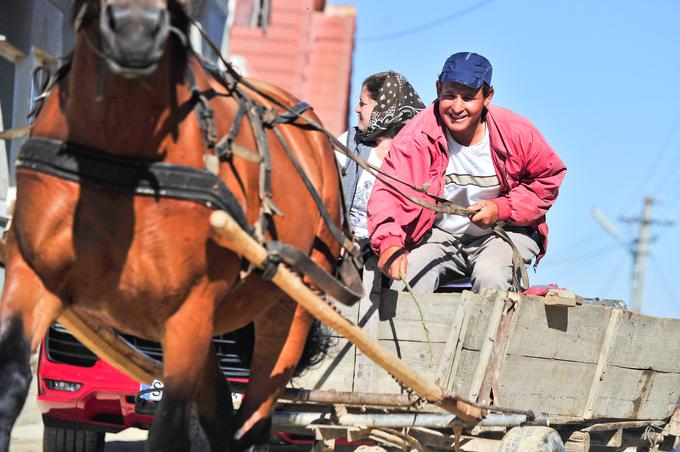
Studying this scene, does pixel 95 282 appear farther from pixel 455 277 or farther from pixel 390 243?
pixel 455 277

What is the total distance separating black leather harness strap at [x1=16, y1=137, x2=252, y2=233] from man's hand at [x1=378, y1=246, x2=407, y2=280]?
1841 mm

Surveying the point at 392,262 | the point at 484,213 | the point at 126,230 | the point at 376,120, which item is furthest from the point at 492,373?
the point at 126,230

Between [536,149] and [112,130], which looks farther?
[536,149]

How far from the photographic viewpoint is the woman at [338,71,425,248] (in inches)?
279

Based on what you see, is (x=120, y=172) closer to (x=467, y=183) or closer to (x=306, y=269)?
(x=306, y=269)

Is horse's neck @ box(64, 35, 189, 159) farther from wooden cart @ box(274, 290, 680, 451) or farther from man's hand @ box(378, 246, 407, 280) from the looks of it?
man's hand @ box(378, 246, 407, 280)

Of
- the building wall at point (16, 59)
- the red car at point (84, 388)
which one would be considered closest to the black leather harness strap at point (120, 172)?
the red car at point (84, 388)

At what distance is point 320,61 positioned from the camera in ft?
78.3

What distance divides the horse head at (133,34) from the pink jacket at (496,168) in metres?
2.49

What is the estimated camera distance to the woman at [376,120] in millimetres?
7082

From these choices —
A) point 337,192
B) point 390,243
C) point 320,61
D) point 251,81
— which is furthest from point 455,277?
point 320,61

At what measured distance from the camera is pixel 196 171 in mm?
4180

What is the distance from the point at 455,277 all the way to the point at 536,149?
80 cm

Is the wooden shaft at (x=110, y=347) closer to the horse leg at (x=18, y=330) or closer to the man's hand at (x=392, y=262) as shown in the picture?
the horse leg at (x=18, y=330)
